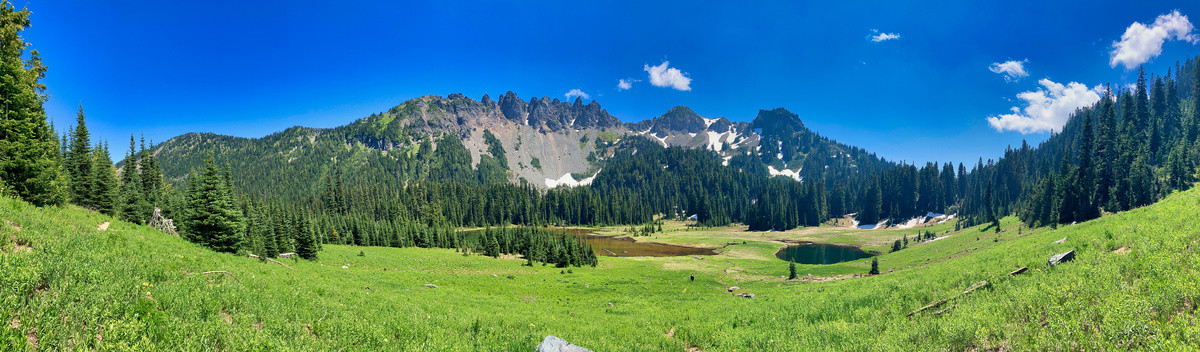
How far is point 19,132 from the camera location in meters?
25.3

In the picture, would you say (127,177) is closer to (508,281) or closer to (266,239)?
(266,239)

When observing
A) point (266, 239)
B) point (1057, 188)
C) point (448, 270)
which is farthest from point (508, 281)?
point (1057, 188)

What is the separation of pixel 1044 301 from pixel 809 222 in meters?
189

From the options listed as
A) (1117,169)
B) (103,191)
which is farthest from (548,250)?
(1117,169)

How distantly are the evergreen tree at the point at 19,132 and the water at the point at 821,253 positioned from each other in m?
88.8

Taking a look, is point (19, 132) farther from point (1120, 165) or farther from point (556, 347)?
point (1120, 165)

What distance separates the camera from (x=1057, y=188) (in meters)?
81.7

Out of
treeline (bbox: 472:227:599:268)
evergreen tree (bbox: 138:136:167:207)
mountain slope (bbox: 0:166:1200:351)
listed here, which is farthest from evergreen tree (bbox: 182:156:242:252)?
evergreen tree (bbox: 138:136:167:207)

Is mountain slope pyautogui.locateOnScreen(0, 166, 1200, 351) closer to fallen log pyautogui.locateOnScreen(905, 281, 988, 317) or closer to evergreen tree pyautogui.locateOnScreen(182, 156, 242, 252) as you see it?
fallen log pyautogui.locateOnScreen(905, 281, 988, 317)

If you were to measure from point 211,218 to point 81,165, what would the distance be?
42.2 metres

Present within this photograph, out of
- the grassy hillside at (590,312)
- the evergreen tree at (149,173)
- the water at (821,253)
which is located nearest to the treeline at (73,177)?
the grassy hillside at (590,312)

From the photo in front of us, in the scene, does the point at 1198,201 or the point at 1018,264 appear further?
the point at 1198,201

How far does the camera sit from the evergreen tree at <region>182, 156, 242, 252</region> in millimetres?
32875

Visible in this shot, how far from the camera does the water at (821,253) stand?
81.4m
